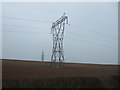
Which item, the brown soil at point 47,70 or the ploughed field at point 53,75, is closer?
the ploughed field at point 53,75

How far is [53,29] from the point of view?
7.58m

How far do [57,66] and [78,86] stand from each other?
1846 mm

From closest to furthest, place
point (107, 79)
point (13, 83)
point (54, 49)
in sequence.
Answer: point (13, 83)
point (107, 79)
point (54, 49)

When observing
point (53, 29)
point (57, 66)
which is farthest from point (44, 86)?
point (53, 29)

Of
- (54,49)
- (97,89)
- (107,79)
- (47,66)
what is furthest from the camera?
(54,49)

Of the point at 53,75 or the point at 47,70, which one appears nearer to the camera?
the point at 53,75

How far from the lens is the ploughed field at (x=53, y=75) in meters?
5.00

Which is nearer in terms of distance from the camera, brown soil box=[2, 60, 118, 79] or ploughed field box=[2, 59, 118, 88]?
ploughed field box=[2, 59, 118, 88]

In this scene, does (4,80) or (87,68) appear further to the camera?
(87,68)

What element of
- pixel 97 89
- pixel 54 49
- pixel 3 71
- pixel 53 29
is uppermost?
pixel 53 29

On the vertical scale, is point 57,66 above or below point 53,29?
below

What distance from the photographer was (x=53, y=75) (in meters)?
5.77

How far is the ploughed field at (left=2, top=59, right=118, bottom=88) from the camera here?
5004 mm

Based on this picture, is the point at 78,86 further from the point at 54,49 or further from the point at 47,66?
the point at 54,49
